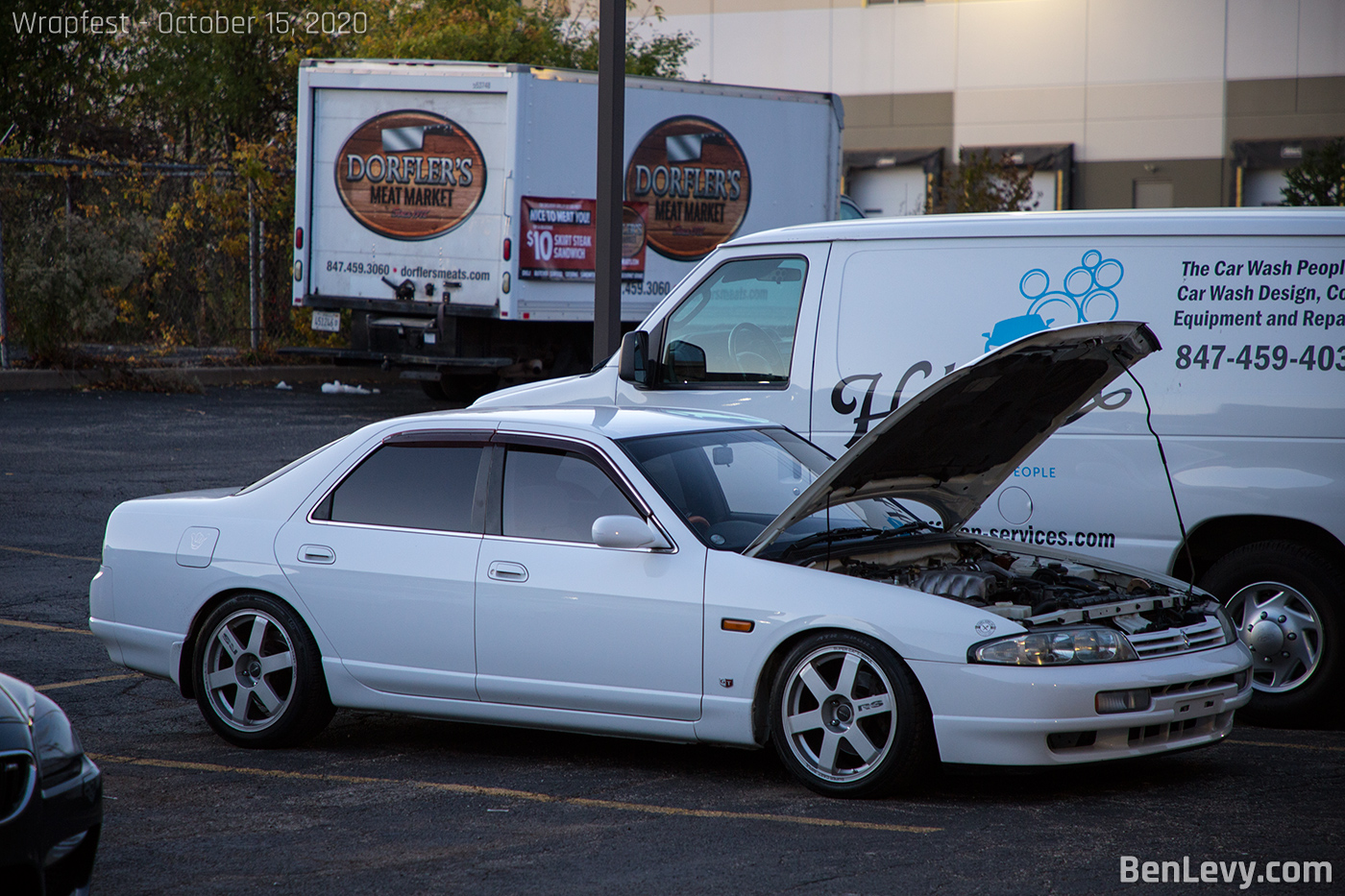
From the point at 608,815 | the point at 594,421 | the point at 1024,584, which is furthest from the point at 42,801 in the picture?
the point at 1024,584

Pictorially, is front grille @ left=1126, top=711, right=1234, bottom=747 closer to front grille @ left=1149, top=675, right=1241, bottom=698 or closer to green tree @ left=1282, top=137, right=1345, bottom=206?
front grille @ left=1149, top=675, right=1241, bottom=698

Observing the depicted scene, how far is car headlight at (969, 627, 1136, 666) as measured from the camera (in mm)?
5414

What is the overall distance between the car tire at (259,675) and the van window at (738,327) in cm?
276

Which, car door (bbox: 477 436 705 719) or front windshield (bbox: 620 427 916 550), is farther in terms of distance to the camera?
front windshield (bbox: 620 427 916 550)

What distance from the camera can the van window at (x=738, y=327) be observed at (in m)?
8.09

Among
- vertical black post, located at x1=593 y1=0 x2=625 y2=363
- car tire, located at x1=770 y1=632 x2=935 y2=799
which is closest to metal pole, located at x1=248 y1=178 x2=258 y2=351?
vertical black post, located at x1=593 y1=0 x2=625 y2=363

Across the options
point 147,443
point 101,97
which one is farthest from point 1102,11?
point 147,443

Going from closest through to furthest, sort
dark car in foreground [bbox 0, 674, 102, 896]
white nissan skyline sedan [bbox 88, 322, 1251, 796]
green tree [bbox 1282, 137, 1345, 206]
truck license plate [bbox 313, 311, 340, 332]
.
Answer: dark car in foreground [bbox 0, 674, 102, 896]
white nissan skyline sedan [bbox 88, 322, 1251, 796]
truck license plate [bbox 313, 311, 340, 332]
green tree [bbox 1282, 137, 1345, 206]

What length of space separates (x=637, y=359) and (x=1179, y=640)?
3541mm

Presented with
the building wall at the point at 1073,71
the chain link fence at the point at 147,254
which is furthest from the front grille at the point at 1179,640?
the building wall at the point at 1073,71

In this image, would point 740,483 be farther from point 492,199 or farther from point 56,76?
point 56,76

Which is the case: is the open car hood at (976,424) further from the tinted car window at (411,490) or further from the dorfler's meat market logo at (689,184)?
the dorfler's meat market logo at (689,184)

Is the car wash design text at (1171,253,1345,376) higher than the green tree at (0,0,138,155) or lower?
lower

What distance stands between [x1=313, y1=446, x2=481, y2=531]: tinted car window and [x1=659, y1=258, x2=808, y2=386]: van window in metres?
2.19
